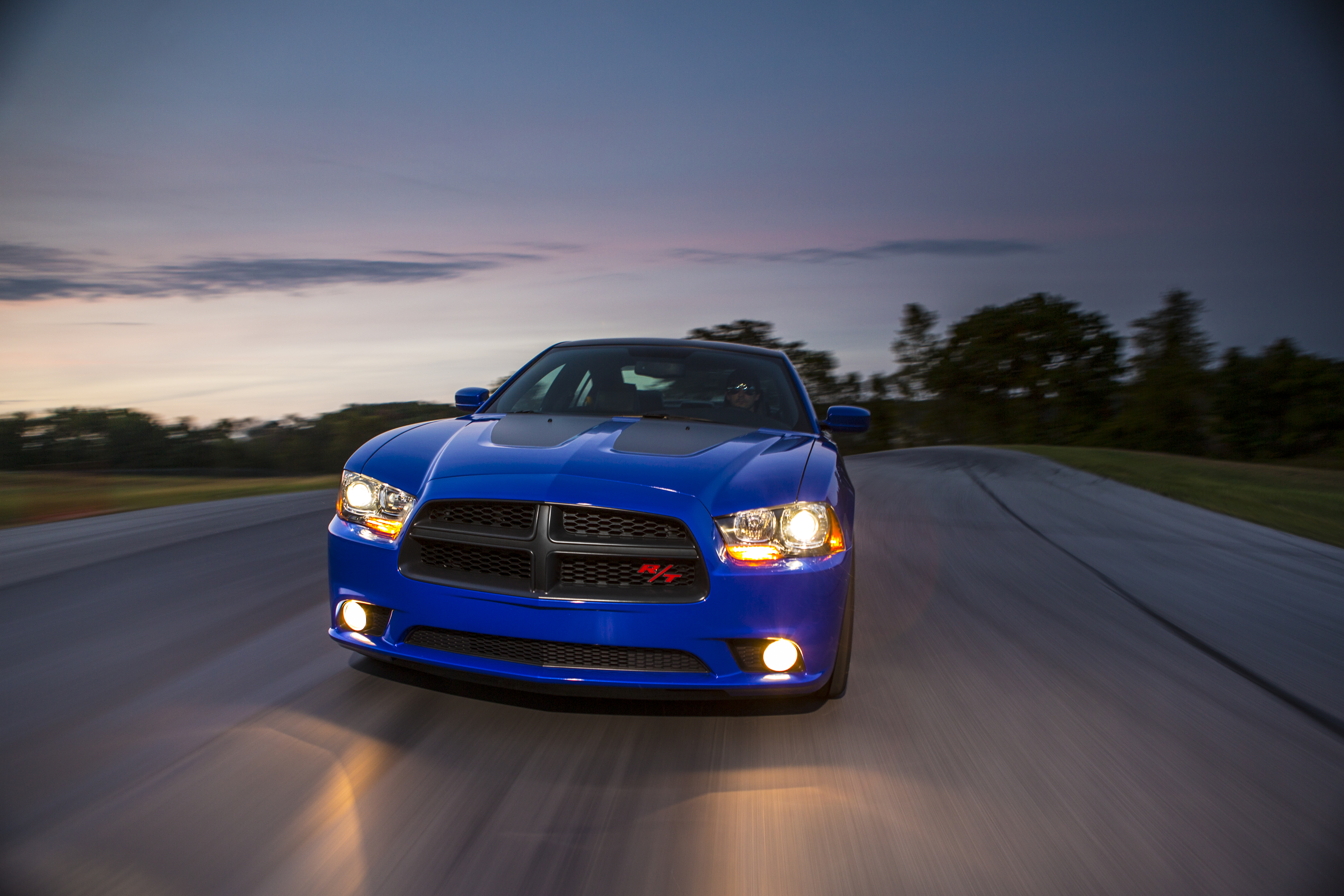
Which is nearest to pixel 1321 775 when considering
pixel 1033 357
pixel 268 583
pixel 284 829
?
pixel 284 829

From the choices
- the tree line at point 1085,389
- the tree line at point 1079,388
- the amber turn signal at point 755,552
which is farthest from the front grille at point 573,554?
the tree line at point 1085,389

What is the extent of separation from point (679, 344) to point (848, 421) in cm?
107

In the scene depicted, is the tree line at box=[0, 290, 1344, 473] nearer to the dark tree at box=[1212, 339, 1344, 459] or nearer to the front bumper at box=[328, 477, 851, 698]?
the dark tree at box=[1212, 339, 1344, 459]

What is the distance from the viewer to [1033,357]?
292 feet

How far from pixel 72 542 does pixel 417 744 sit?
503 cm

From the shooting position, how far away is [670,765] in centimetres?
263

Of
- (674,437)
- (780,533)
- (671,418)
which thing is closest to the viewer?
(780,533)

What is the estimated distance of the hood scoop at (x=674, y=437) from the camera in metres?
3.25

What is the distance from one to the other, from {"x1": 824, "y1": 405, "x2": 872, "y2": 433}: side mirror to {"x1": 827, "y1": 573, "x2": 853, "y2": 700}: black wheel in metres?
1.57

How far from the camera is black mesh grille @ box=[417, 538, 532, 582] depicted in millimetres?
2740

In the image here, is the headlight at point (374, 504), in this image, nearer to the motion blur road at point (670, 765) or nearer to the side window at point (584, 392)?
the motion blur road at point (670, 765)

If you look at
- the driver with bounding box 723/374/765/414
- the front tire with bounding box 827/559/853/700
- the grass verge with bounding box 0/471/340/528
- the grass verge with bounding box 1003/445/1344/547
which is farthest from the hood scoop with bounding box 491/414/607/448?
the grass verge with bounding box 1003/445/1344/547

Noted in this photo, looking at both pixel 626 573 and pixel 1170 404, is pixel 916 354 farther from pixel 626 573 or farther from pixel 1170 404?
pixel 626 573

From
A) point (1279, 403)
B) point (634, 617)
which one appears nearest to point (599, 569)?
point (634, 617)
